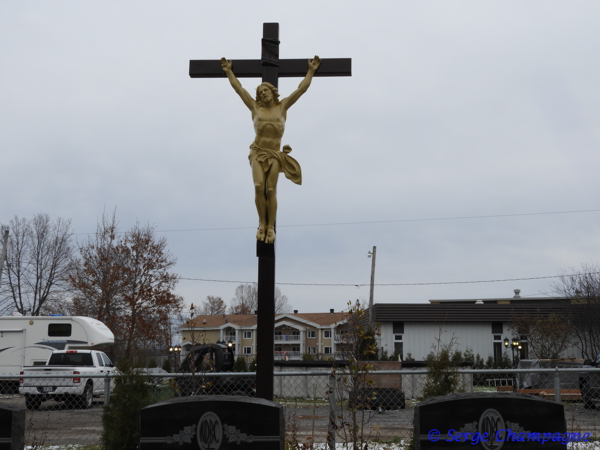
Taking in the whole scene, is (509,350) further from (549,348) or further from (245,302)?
(245,302)

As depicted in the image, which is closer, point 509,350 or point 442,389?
point 442,389

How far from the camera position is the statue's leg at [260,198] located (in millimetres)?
6438

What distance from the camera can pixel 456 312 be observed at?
34375 millimetres

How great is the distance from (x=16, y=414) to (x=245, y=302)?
77.4m

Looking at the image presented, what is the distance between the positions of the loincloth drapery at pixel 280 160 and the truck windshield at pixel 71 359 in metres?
13.1

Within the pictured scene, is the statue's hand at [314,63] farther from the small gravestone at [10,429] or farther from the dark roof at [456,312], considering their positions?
the dark roof at [456,312]

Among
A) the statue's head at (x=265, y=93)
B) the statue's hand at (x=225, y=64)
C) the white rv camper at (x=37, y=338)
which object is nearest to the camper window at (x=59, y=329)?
the white rv camper at (x=37, y=338)

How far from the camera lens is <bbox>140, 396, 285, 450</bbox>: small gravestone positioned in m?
4.72

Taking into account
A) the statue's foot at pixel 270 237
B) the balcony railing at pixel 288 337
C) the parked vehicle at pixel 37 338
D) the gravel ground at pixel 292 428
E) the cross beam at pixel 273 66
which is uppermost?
the cross beam at pixel 273 66

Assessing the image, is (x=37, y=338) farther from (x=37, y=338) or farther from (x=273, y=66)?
(x=273, y=66)

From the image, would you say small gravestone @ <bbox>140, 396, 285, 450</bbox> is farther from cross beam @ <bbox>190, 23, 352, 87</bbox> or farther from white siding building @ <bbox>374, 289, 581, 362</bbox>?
white siding building @ <bbox>374, 289, 581, 362</bbox>

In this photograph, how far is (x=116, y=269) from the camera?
29016 mm

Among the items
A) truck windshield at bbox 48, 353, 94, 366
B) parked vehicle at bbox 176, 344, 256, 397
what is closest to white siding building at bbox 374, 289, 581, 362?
truck windshield at bbox 48, 353, 94, 366

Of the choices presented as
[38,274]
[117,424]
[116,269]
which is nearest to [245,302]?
[38,274]
